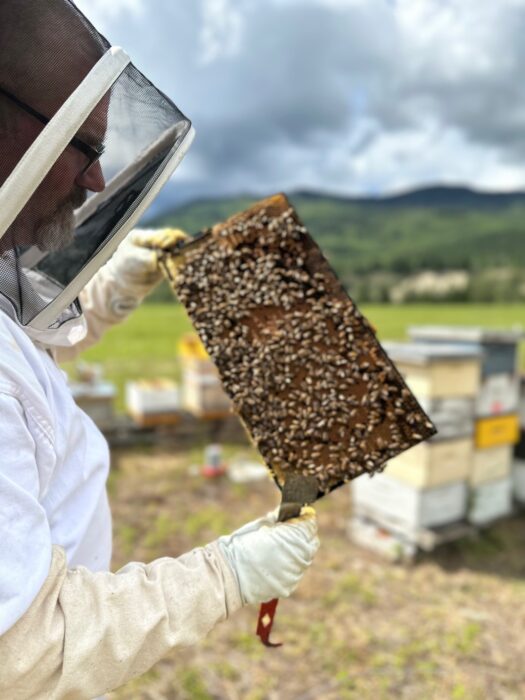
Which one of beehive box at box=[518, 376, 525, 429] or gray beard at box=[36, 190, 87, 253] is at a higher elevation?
gray beard at box=[36, 190, 87, 253]

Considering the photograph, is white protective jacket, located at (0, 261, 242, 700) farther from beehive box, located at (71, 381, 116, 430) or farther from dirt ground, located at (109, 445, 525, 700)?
beehive box, located at (71, 381, 116, 430)

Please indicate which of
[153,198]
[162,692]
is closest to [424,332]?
[162,692]

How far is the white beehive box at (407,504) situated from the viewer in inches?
188

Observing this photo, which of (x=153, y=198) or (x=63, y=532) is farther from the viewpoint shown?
(x=153, y=198)

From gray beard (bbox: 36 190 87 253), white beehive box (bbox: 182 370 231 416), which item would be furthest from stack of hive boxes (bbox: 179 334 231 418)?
gray beard (bbox: 36 190 87 253)

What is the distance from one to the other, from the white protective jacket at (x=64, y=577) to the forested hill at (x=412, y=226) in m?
61.4

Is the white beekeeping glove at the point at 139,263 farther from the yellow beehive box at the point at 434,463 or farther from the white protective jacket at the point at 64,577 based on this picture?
the yellow beehive box at the point at 434,463

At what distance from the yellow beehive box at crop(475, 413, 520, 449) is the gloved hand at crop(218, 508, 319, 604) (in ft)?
13.2

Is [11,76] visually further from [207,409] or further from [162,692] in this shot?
[207,409]

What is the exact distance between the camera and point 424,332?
19.3 ft

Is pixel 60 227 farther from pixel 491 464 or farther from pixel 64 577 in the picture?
pixel 491 464

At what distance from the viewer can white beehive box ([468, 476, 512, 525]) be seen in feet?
17.1

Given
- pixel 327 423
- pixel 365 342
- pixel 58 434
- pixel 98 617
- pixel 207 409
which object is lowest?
pixel 207 409

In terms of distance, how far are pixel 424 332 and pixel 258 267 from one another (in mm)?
4424
